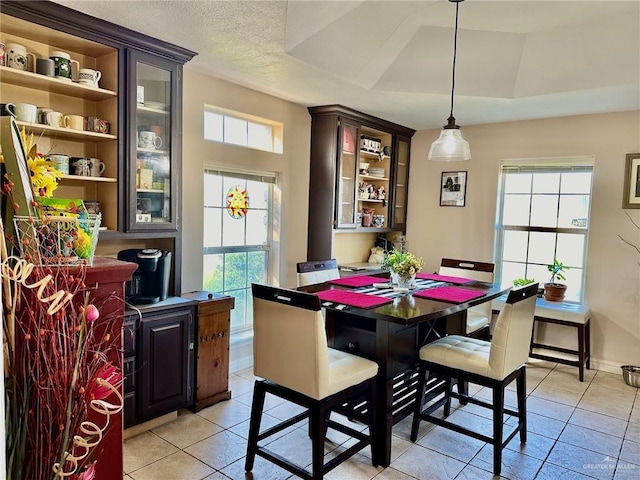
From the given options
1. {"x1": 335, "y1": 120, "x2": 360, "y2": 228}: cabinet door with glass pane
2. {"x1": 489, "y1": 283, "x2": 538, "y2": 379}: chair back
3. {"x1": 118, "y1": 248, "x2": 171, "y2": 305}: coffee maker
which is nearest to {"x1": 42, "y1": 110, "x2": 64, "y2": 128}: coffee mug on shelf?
{"x1": 118, "y1": 248, "x2": 171, "y2": 305}: coffee maker

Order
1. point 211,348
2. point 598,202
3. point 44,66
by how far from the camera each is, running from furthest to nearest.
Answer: point 598,202 < point 211,348 < point 44,66

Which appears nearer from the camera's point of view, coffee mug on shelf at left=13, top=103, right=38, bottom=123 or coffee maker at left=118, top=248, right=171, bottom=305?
coffee mug on shelf at left=13, top=103, right=38, bottom=123

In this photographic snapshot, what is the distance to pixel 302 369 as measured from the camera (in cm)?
213

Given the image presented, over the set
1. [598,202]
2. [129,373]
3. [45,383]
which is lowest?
[129,373]

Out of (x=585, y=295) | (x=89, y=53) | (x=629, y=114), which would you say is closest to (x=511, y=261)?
(x=585, y=295)

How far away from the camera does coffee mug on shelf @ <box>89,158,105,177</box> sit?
8.75 ft

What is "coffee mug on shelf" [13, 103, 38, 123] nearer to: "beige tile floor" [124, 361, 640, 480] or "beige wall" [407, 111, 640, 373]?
"beige tile floor" [124, 361, 640, 480]

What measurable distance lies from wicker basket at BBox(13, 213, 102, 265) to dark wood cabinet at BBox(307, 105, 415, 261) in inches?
119

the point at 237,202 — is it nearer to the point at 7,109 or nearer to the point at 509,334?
the point at 7,109

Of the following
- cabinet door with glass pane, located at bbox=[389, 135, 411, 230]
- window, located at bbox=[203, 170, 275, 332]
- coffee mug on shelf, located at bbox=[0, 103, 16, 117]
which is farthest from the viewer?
cabinet door with glass pane, located at bbox=[389, 135, 411, 230]

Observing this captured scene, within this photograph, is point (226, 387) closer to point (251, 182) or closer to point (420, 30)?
point (251, 182)

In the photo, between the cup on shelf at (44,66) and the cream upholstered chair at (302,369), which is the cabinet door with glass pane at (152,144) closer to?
the cup on shelf at (44,66)

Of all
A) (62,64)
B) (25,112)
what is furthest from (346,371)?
(62,64)

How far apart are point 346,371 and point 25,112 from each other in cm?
214
